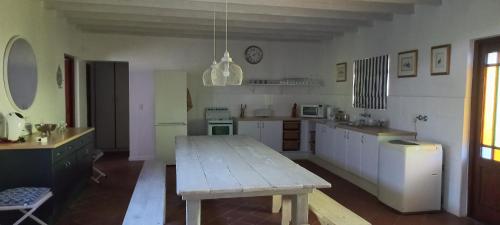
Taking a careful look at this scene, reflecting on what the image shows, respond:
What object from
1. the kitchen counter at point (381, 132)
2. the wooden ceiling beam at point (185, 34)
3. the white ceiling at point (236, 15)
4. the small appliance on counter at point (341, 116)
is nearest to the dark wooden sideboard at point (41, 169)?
the white ceiling at point (236, 15)

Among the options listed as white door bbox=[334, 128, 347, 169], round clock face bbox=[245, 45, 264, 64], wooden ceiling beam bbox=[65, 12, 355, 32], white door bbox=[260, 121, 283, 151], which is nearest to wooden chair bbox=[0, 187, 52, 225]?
wooden ceiling beam bbox=[65, 12, 355, 32]

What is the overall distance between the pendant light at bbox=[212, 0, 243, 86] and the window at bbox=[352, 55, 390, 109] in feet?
8.82

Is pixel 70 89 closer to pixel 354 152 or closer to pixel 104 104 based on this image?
pixel 104 104

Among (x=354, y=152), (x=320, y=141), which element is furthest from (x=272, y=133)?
(x=354, y=152)

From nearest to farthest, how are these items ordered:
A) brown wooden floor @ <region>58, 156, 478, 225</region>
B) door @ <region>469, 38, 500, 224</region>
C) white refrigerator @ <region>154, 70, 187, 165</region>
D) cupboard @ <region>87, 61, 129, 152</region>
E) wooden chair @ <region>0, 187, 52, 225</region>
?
wooden chair @ <region>0, 187, 52, 225</region>, door @ <region>469, 38, 500, 224</region>, brown wooden floor @ <region>58, 156, 478, 225</region>, white refrigerator @ <region>154, 70, 187, 165</region>, cupboard @ <region>87, 61, 129, 152</region>

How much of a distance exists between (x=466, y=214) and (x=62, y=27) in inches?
233

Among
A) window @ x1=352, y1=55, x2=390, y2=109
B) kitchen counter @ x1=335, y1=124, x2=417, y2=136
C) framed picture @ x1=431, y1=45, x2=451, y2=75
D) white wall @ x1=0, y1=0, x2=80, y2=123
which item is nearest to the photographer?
white wall @ x1=0, y1=0, x2=80, y2=123

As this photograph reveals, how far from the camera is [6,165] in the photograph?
3.27 meters

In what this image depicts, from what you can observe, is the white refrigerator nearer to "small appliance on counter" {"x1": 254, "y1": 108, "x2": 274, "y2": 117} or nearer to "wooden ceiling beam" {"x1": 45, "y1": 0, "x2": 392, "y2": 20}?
"small appliance on counter" {"x1": 254, "y1": 108, "x2": 274, "y2": 117}

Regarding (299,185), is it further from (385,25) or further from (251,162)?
(385,25)

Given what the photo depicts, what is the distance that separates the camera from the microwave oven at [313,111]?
278 inches

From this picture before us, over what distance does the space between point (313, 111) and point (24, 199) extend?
5.22 metres

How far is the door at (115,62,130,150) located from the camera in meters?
7.81

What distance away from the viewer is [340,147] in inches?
221
